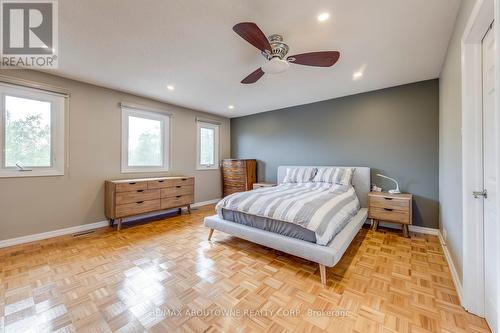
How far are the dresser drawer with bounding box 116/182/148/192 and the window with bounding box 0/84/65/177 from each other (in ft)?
2.64

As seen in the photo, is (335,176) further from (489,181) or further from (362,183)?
(489,181)

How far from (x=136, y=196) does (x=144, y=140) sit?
1.20m

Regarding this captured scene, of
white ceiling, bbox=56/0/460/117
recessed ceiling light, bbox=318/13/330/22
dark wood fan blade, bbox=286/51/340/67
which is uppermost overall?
white ceiling, bbox=56/0/460/117

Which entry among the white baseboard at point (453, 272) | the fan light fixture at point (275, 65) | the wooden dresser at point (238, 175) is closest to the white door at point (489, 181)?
the white baseboard at point (453, 272)

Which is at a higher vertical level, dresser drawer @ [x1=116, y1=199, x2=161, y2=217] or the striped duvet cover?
the striped duvet cover

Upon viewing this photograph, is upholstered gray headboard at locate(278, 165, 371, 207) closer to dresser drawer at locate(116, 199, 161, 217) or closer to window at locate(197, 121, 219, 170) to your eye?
window at locate(197, 121, 219, 170)

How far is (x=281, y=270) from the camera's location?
2.06 m

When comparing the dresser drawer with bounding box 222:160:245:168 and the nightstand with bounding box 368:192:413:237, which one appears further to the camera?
the dresser drawer with bounding box 222:160:245:168

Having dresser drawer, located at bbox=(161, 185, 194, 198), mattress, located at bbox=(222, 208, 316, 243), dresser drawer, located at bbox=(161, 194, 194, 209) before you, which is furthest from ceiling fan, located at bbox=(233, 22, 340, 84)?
dresser drawer, located at bbox=(161, 194, 194, 209)

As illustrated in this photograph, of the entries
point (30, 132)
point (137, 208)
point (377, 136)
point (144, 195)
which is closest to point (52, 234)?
point (137, 208)

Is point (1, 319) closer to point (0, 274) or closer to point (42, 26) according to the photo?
point (0, 274)

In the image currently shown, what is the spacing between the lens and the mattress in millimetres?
2023

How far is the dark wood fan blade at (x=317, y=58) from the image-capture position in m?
1.91

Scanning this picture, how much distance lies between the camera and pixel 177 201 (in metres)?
4.05
